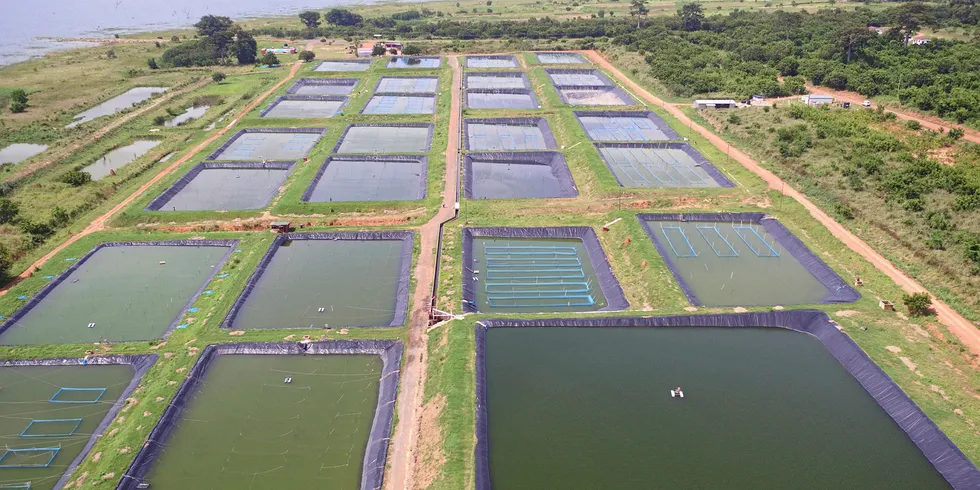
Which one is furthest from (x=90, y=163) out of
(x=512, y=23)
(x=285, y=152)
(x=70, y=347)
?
(x=512, y=23)

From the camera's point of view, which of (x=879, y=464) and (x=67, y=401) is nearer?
(x=879, y=464)

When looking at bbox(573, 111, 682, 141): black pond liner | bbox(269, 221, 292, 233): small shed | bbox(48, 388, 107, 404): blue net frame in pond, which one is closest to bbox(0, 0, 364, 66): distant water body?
bbox(269, 221, 292, 233): small shed

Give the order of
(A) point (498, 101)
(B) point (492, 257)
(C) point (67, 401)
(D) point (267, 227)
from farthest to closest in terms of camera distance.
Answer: (A) point (498, 101), (D) point (267, 227), (B) point (492, 257), (C) point (67, 401)

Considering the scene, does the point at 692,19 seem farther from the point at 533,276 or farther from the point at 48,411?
the point at 48,411

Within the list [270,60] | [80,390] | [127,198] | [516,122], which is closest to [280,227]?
[127,198]

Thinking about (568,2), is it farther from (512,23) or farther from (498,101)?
(498,101)

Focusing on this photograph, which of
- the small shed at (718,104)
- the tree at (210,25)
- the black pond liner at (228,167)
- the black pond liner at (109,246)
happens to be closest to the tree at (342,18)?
the tree at (210,25)
